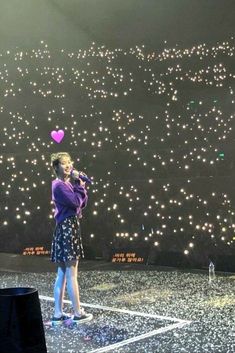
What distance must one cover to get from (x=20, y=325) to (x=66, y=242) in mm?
1619

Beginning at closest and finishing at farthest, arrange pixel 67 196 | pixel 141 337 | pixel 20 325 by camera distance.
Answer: pixel 20 325 → pixel 141 337 → pixel 67 196

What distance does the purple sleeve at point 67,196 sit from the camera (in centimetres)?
434

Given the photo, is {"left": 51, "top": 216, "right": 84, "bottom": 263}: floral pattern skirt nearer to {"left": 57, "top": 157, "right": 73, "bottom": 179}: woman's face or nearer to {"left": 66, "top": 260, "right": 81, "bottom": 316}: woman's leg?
{"left": 66, "top": 260, "right": 81, "bottom": 316}: woman's leg

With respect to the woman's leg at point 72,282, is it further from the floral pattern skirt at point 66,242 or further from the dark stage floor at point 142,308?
the dark stage floor at point 142,308

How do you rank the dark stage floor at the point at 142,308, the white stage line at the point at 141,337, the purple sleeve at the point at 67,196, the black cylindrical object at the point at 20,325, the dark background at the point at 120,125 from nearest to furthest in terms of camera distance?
the black cylindrical object at the point at 20,325
the white stage line at the point at 141,337
the dark stage floor at the point at 142,308
the purple sleeve at the point at 67,196
the dark background at the point at 120,125

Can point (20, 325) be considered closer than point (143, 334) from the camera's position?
Yes

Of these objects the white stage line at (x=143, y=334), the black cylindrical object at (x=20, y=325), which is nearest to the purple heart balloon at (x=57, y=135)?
the white stage line at (x=143, y=334)

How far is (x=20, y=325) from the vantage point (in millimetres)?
2783

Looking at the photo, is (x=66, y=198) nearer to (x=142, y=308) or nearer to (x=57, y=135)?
(x=142, y=308)

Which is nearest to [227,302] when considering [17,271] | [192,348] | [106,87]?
[192,348]

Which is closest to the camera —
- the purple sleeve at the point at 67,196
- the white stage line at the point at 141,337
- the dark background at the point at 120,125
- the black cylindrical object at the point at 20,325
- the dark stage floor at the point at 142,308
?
the black cylindrical object at the point at 20,325

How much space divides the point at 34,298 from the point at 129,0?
7.19 metres

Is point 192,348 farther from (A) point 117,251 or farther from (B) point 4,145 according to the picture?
(B) point 4,145

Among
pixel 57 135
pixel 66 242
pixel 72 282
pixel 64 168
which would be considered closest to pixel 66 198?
pixel 64 168
